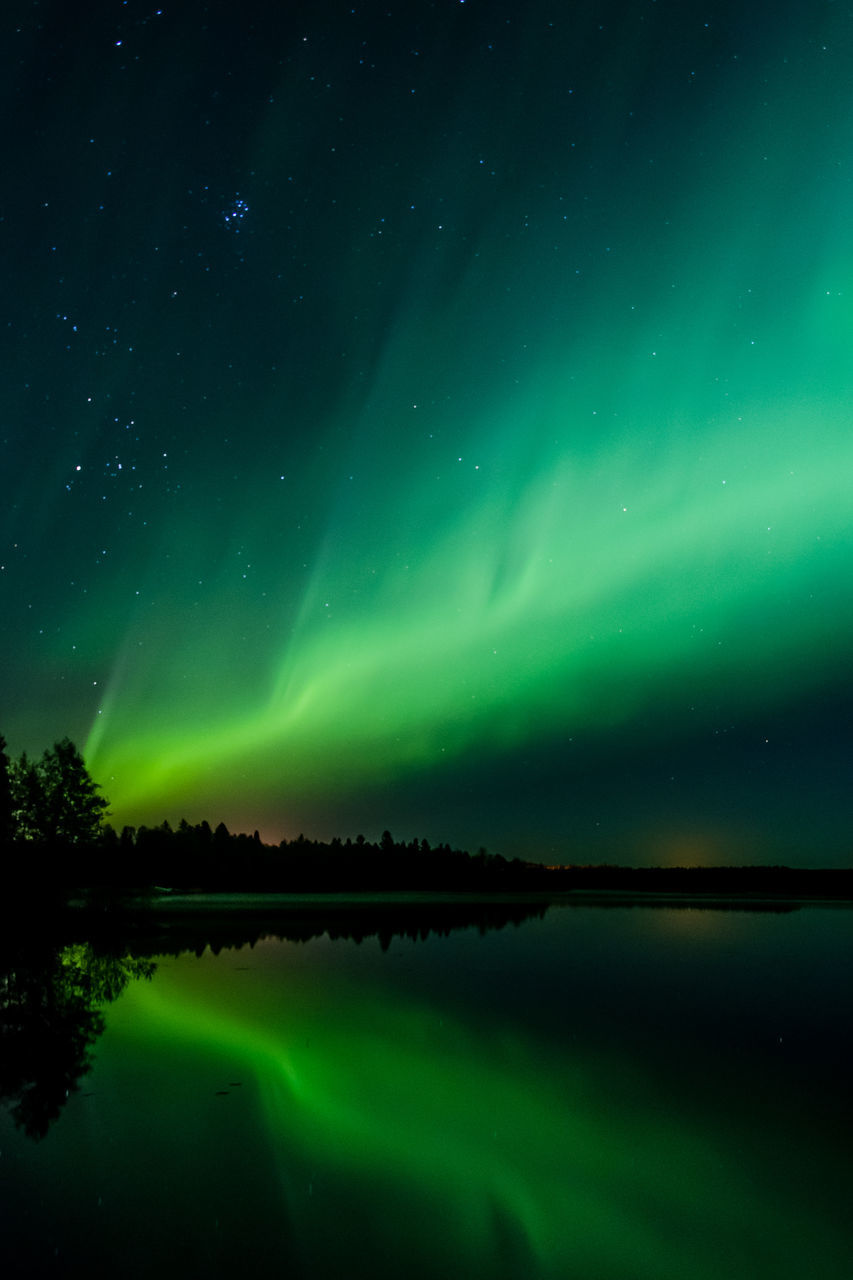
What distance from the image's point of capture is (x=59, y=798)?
59.1 meters

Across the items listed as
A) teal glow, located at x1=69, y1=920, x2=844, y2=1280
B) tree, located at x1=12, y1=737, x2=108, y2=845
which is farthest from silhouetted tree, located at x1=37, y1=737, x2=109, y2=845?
teal glow, located at x1=69, y1=920, x2=844, y2=1280

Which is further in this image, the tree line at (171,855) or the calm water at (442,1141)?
the tree line at (171,855)

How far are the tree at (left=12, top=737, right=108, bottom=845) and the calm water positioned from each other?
42.8 meters

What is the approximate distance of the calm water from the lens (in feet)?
21.9

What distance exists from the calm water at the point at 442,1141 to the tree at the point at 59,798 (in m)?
42.8

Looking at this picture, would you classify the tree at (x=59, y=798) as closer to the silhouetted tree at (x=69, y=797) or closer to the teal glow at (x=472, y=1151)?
the silhouetted tree at (x=69, y=797)

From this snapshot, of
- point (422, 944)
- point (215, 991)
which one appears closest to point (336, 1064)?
point (215, 991)

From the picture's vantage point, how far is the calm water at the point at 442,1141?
6.66 metres

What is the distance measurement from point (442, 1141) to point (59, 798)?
5621 cm

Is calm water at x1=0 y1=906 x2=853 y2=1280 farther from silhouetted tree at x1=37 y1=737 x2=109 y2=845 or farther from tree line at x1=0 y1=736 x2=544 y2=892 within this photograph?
silhouetted tree at x1=37 y1=737 x2=109 y2=845

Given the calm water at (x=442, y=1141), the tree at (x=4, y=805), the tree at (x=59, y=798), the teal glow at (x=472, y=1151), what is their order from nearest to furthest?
1. the calm water at (x=442, y=1141)
2. the teal glow at (x=472, y=1151)
3. the tree at (x=4, y=805)
4. the tree at (x=59, y=798)

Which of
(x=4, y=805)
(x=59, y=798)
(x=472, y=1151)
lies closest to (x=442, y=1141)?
(x=472, y=1151)

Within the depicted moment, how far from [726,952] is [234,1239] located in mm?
27715

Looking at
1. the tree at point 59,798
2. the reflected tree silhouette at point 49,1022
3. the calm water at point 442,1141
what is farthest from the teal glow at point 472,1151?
the tree at point 59,798
